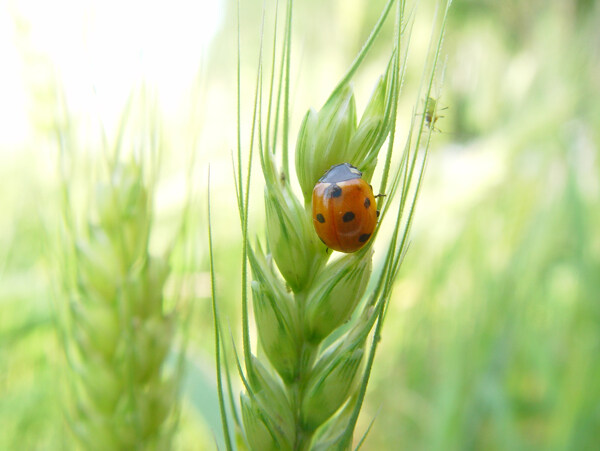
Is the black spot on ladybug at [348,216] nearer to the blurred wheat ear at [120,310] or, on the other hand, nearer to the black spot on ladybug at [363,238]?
the black spot on ladybug at [363,238]

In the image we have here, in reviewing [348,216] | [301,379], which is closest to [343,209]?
[348,216]

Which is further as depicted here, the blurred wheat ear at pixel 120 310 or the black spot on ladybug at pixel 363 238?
the blurred wheat ear at pixel 120 310

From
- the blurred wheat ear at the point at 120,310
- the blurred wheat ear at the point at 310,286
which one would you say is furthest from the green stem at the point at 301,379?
the blurred wheat ear at the point at 120,310

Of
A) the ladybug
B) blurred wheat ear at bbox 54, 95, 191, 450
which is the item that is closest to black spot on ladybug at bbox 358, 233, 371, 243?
the ladybug

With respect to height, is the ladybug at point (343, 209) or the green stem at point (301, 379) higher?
the ladybug at point (343, 209)

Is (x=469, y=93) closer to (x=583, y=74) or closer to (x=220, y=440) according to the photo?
(x=583, y=74)

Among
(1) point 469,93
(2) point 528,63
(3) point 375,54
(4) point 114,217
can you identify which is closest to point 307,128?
(4) point 114,217

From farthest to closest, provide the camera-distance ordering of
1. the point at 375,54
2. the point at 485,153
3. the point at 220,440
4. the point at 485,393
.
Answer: the point at 375,54
the point at 485,153
the point at 485,393
the point at 220,440
